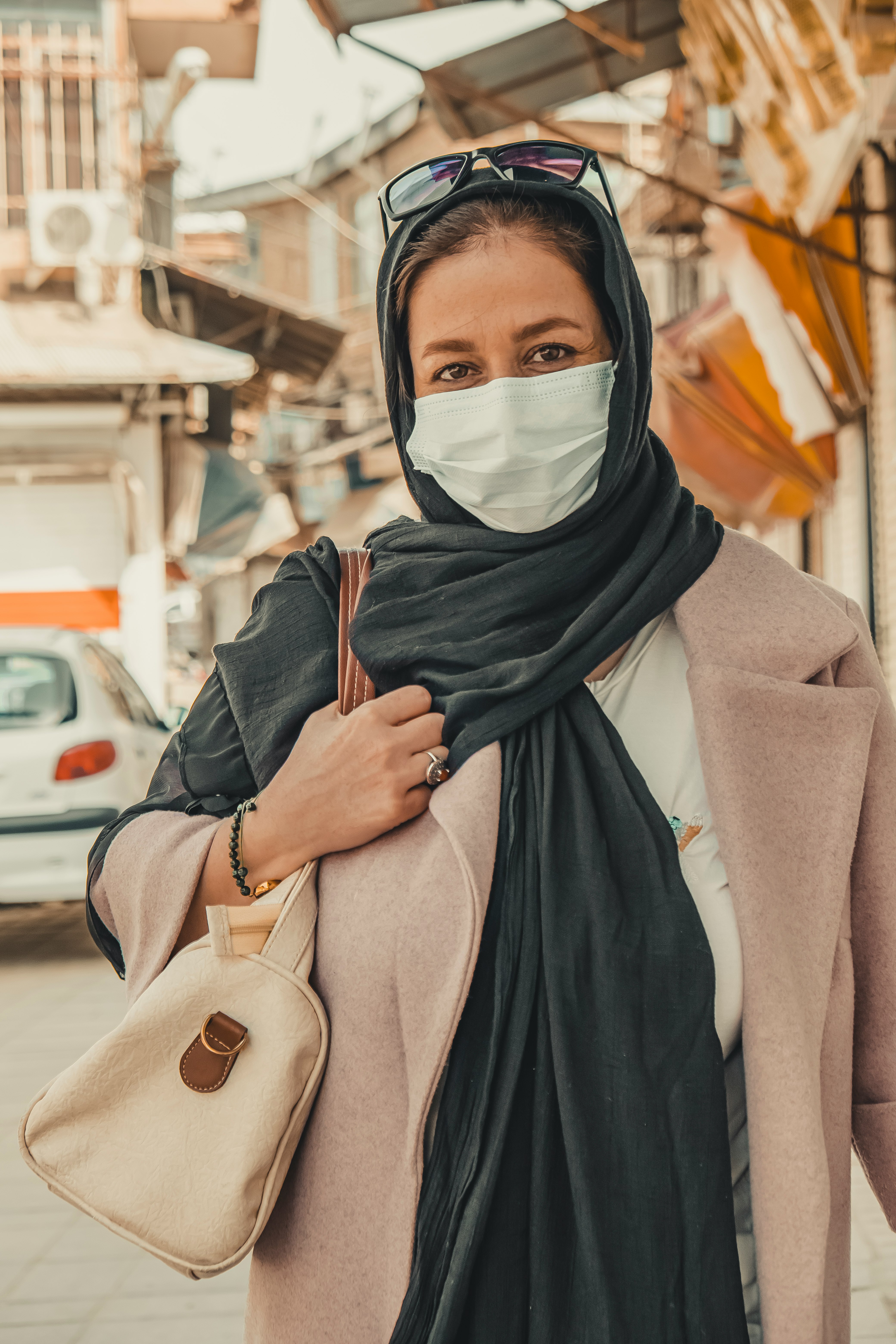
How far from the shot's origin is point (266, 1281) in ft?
4.51

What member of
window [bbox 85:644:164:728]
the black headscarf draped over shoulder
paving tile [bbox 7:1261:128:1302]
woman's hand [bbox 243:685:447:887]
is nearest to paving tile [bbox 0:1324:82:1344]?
paving tile [bbox 7:1261:128:1302]

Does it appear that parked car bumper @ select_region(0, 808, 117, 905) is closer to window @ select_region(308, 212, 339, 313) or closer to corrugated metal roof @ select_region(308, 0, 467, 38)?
corrugated metal roof @ select_region(308, 0, 467, 38)

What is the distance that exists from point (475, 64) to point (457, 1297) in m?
6.87

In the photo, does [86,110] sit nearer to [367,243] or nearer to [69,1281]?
[367,243]

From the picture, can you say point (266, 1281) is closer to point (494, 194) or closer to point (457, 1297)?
point (457, 1297)

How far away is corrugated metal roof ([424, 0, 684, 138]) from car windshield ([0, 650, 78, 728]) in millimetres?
3716

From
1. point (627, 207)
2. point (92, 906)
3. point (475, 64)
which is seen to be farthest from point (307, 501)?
point (92, 906)

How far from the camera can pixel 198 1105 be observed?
1.26 metres

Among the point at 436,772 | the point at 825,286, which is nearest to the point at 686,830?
the point at 436,772

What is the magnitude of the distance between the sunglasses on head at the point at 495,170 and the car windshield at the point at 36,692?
5.28 metres

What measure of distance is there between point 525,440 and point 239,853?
2.01ft

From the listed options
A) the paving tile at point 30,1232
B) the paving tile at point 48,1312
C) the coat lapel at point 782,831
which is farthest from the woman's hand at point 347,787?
the paving tile at point 30,1232

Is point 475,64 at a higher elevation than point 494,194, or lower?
higher

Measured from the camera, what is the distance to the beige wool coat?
124 cm
